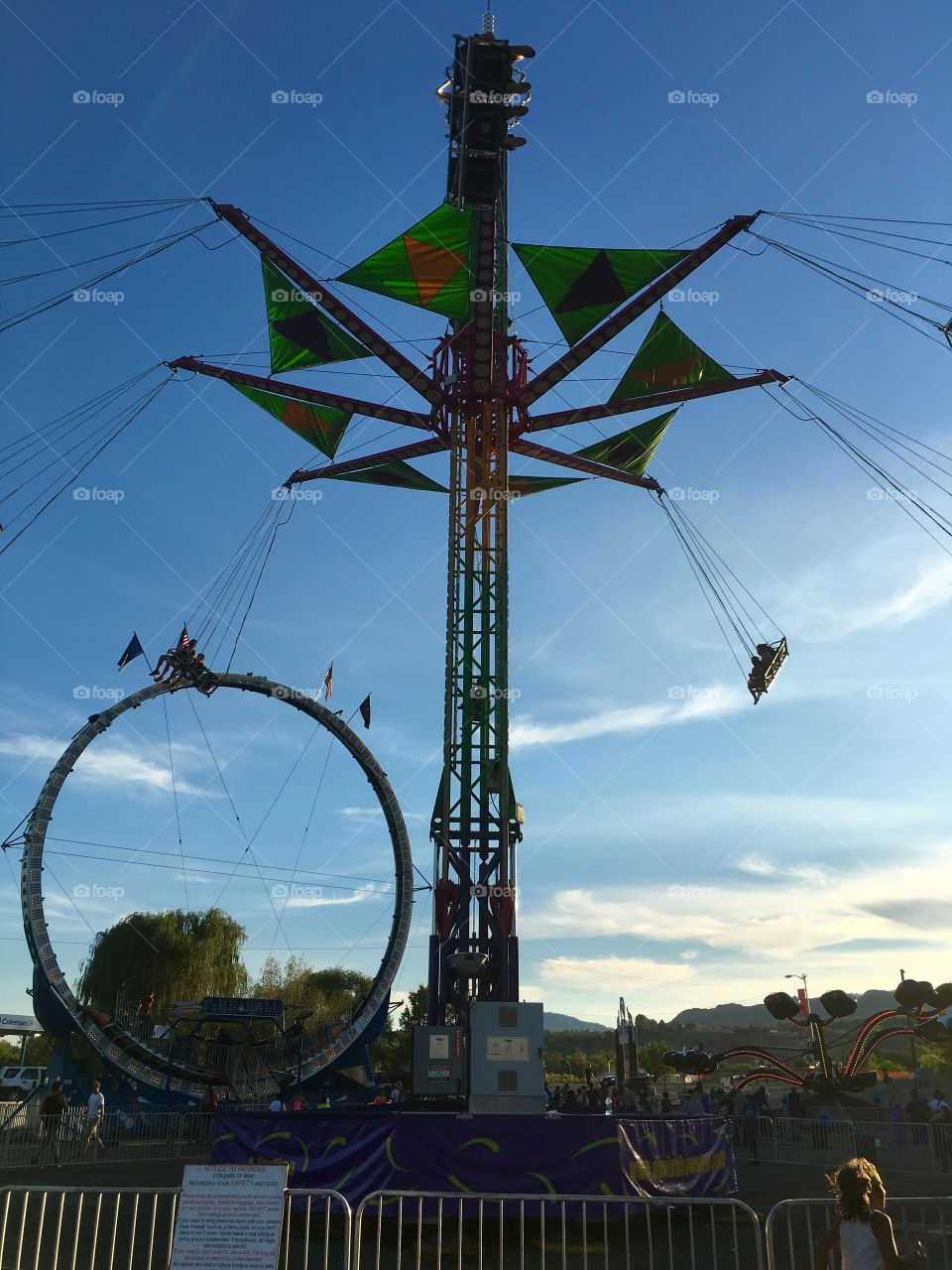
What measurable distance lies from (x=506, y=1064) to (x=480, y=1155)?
126 inches

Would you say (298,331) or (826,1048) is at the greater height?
(298,331)

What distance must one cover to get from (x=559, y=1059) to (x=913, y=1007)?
95034mm

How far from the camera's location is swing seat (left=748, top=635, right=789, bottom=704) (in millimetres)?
20578

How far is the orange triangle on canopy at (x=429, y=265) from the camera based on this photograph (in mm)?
24891

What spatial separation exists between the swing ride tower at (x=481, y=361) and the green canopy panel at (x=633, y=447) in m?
1.83

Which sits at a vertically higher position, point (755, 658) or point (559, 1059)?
point (755, 658)

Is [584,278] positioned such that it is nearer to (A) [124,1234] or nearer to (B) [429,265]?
(B) [429,265]

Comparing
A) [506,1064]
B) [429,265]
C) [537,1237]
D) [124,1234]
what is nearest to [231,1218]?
[537,1237]

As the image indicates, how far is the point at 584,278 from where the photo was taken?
24.7 m

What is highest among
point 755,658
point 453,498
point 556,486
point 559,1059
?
point 556,486

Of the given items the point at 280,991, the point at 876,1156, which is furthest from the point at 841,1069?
the point at 280,991

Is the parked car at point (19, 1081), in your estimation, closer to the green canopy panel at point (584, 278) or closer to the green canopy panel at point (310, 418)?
the green canopy panel at point (310, 418)

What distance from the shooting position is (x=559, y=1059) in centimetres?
11562

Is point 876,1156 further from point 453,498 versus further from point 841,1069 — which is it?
point 453,498
